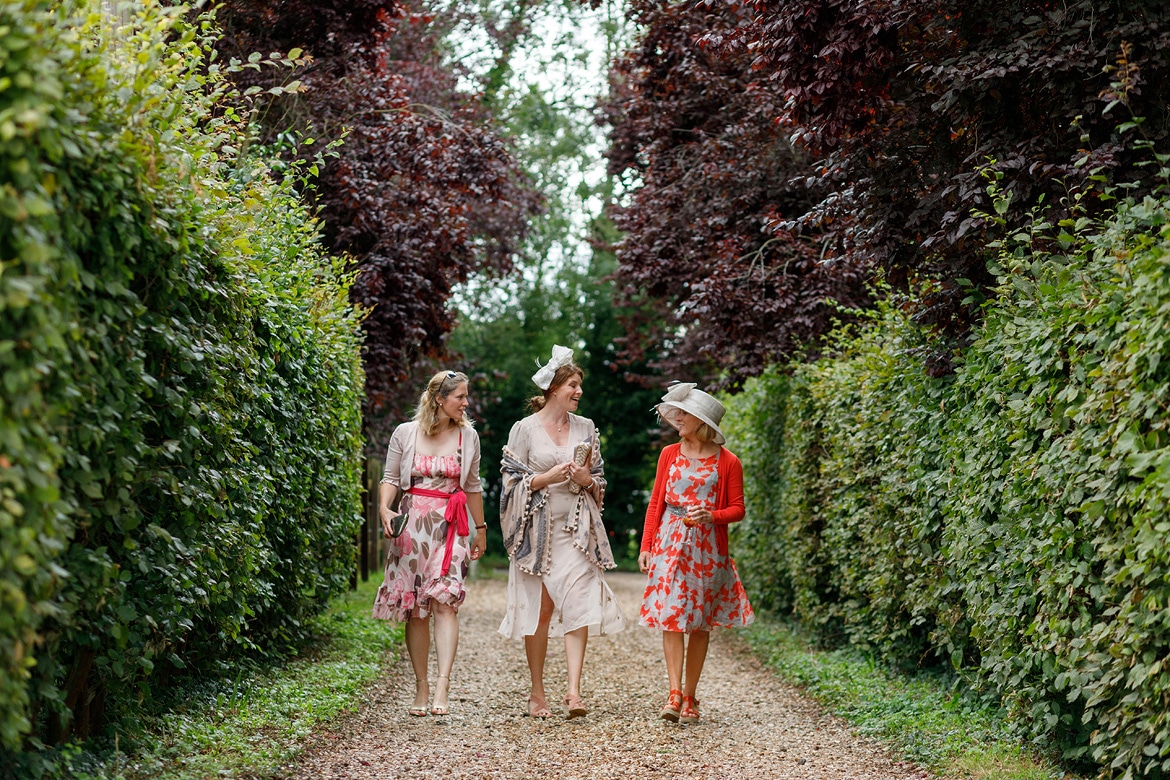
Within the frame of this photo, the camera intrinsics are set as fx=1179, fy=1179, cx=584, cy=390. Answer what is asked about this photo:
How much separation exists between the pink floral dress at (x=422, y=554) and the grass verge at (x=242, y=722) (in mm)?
640

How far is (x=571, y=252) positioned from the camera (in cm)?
3328

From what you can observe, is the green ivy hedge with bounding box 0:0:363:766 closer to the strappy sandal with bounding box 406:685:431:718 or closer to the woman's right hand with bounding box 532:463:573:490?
the strappy sandal with bounding box 406:685:431:718

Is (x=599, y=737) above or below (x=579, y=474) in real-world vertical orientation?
below

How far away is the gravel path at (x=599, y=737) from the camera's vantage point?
5.85 m

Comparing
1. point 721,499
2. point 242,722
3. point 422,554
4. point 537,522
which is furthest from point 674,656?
point 242,722

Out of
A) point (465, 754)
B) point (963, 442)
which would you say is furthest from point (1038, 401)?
point (465, 754)

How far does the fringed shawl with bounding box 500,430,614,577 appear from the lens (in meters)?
7.51

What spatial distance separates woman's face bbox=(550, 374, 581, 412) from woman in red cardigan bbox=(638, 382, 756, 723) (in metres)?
0.56

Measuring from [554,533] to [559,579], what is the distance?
300 mm

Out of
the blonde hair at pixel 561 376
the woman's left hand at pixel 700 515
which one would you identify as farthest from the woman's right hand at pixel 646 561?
the blonde hair at pixel 561 376

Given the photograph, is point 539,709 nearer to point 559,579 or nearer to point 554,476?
point 559,579

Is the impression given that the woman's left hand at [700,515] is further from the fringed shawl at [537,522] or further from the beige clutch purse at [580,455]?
the beige clutch purse at [580,455]

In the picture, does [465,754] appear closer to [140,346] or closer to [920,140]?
[140,346]

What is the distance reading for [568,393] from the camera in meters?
7.59
